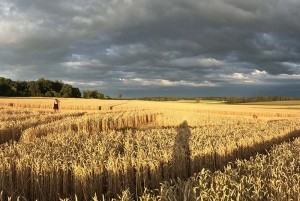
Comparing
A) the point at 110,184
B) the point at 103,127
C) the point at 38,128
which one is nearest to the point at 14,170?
the point at 110,184

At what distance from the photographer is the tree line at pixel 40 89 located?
95137 millimetres

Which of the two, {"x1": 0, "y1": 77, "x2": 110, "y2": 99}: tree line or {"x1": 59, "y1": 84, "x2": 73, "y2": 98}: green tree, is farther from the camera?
{"x1": 59, "y1": 84, "x2": 73, "y2": 98}: green tree

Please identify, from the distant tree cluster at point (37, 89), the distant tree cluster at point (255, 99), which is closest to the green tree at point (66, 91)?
the distant tree cluster at point (37, 89)

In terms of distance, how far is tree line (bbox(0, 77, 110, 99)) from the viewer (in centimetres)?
9514

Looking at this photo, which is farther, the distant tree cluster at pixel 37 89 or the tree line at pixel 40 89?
the tree line at pixel 40 89

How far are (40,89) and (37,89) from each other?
1837 mm

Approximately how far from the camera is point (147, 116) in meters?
38.4

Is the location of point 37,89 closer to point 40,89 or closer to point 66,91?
point 40,89

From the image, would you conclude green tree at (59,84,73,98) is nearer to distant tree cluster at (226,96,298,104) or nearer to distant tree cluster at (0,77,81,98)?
distant tree cluster at (0,77,81,98)

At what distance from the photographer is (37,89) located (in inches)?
4035

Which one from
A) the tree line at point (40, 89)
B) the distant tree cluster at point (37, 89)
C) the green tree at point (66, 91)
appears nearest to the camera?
the distant tree cluster at point (37, 89)

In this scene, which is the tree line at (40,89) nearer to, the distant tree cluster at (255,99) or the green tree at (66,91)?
the green tree at (66,91)

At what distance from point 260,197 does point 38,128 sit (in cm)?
1754

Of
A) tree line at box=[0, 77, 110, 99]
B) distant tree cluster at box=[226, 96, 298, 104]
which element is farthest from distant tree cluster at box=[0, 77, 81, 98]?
distant tree cluster at box=[226, 96, 298, 104]
